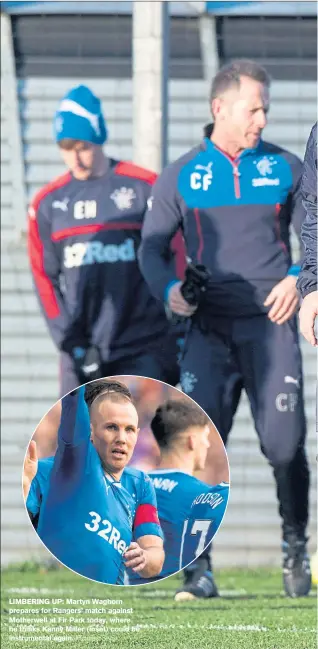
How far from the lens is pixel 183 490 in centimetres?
413

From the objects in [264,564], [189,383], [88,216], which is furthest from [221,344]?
[264,564]

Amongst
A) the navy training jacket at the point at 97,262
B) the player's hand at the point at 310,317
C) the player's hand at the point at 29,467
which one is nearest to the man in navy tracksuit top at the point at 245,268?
the navy training jacket at the point at 97,262

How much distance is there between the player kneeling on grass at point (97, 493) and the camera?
13.1 ft

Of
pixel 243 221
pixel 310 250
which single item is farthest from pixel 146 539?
pixel 243 221

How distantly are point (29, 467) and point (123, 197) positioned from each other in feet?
3.61

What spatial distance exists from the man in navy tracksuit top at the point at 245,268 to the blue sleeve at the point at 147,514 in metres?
0.55

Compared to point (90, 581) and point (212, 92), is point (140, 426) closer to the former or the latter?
point (90, 581)

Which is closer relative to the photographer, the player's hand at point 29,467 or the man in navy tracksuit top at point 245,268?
the player's hand at point 29,467

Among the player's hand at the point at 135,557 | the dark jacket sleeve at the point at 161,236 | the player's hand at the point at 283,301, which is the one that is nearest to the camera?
the player's hand at the point at 135,557

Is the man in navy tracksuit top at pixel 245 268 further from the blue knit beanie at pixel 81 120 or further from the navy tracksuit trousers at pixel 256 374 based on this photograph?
the blue knit beanie at pixel 81 120

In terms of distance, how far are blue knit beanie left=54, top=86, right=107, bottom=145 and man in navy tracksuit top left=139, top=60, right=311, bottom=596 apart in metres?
0.39

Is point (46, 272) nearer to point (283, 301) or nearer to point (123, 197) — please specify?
point (123, 197)

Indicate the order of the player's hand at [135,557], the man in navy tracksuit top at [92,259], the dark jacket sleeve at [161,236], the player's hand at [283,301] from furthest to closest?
the man in navy tracksuit top at [92,259]
the dark jacket sleeve at [161,236]
the player's hand at [283,301]
the player's hand at [135,557]

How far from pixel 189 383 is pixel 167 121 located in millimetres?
895
